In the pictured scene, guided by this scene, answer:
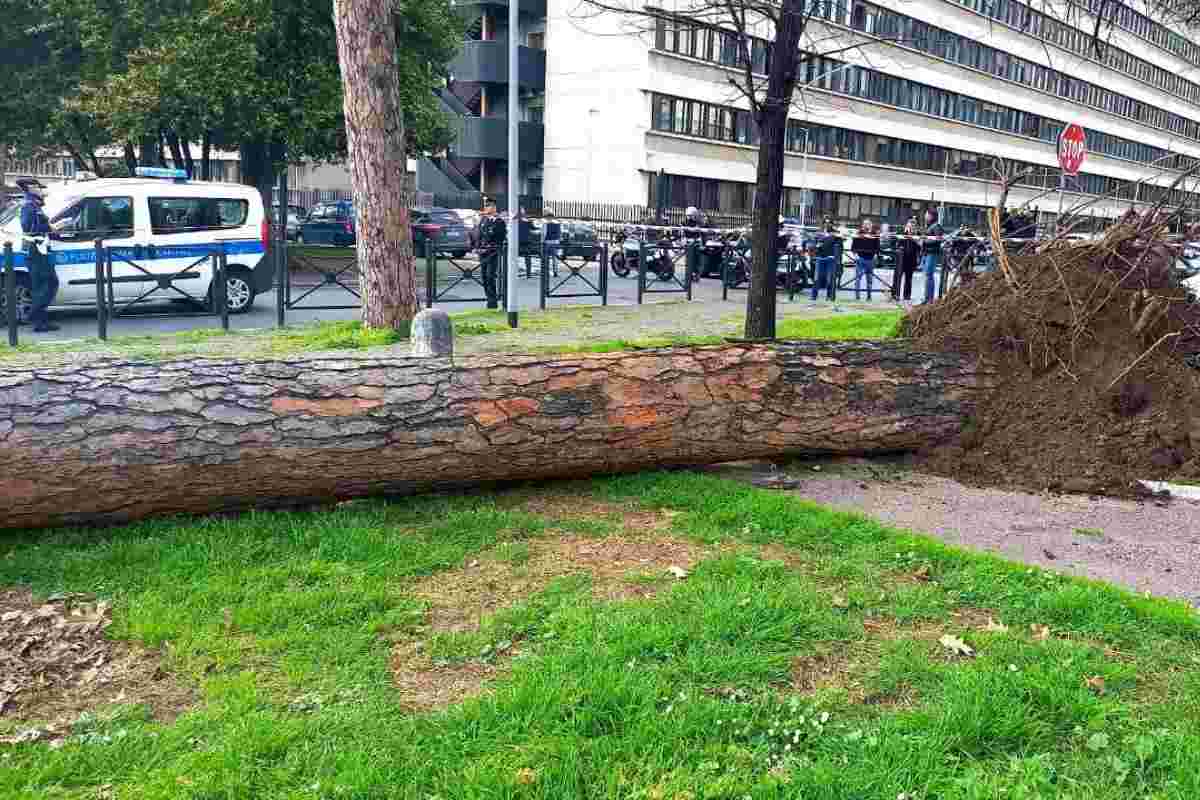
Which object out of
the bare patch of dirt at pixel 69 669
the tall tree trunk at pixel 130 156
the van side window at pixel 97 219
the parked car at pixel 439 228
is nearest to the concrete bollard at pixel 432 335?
the bare patch of dirt at pixel 69 669

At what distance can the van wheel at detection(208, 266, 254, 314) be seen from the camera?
607 inches

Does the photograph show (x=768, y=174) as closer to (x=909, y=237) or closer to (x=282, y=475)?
(x=282, y=475)

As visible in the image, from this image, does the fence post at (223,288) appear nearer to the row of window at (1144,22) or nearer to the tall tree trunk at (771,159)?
the tall tree trunk at (771,159)

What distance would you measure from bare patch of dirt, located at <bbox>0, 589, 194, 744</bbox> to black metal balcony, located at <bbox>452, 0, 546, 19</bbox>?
41.0 m

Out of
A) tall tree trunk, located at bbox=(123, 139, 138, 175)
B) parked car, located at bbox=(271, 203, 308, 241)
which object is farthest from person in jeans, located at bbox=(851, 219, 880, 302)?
parked car, located at bbox=(271, 203, 308, 241)

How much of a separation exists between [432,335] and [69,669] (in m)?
2.74

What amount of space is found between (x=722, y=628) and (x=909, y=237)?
17.2 metres

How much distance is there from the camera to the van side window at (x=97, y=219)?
14039mm

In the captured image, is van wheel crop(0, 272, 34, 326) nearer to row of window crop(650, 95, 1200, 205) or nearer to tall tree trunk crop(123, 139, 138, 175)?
tall tree trunk crop(123, 139, 138, 175)

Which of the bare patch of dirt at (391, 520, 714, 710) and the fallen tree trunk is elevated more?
the fallen tree trunk

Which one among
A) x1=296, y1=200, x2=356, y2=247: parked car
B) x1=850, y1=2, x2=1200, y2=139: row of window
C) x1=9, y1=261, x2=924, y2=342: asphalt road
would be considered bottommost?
x1=9, y1=261, x2=924, y2=342: asphalt road

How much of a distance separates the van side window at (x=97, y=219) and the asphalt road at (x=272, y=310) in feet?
3.40

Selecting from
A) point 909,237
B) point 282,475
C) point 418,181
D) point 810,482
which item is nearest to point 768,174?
point 810,482

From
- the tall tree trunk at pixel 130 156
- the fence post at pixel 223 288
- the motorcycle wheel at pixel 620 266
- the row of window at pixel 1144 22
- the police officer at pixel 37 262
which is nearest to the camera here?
the row of window at pixel 1144 22
